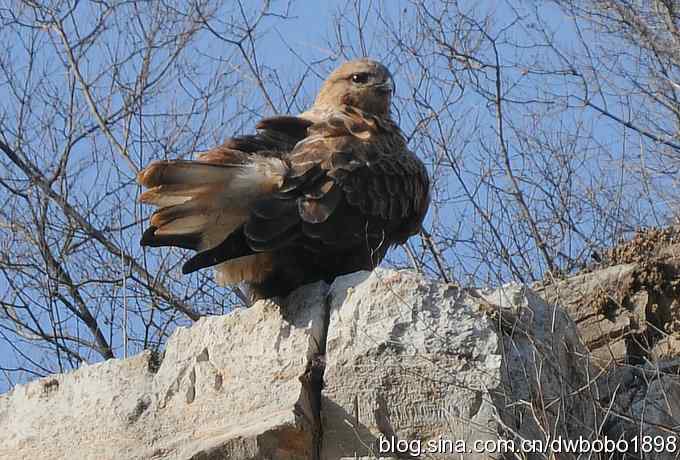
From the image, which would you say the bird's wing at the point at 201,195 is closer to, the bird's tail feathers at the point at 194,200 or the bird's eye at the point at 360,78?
the bird's tail feathers at the point at 194,200

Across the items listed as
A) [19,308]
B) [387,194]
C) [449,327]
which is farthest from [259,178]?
[19,308]

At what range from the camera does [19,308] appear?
886 cm

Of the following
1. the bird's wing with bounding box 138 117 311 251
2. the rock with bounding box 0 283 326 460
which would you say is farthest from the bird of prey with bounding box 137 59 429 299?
the rock with bounding box 0 283 326 460

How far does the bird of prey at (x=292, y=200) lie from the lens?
5.41 metres

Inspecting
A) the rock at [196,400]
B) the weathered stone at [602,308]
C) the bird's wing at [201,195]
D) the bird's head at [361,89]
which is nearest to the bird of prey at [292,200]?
the bird's wing at [201,195]

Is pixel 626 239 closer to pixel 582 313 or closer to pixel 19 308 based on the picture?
pixel 582 313

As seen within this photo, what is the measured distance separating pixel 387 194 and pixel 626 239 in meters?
2.34

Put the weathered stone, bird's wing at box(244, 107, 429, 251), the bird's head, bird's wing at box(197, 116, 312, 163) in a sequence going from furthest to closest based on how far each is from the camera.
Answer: the bird's head → the weathered stone → bird's wing at box(197, 116, 312, 163) → bird's wing at box(244, 107, 429, 251)

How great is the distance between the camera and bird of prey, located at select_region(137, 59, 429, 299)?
5.41 m

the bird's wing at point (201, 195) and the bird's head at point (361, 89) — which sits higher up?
the bird's head at point (361, 89)

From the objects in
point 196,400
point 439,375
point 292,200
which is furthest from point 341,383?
point 292,200

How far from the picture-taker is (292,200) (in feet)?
18.6

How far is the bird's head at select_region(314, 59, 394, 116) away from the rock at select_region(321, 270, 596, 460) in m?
2.08

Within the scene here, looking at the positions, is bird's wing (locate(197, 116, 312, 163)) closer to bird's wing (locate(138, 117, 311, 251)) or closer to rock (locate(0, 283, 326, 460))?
bird's wing (locate(138, 117, 311, 251))
